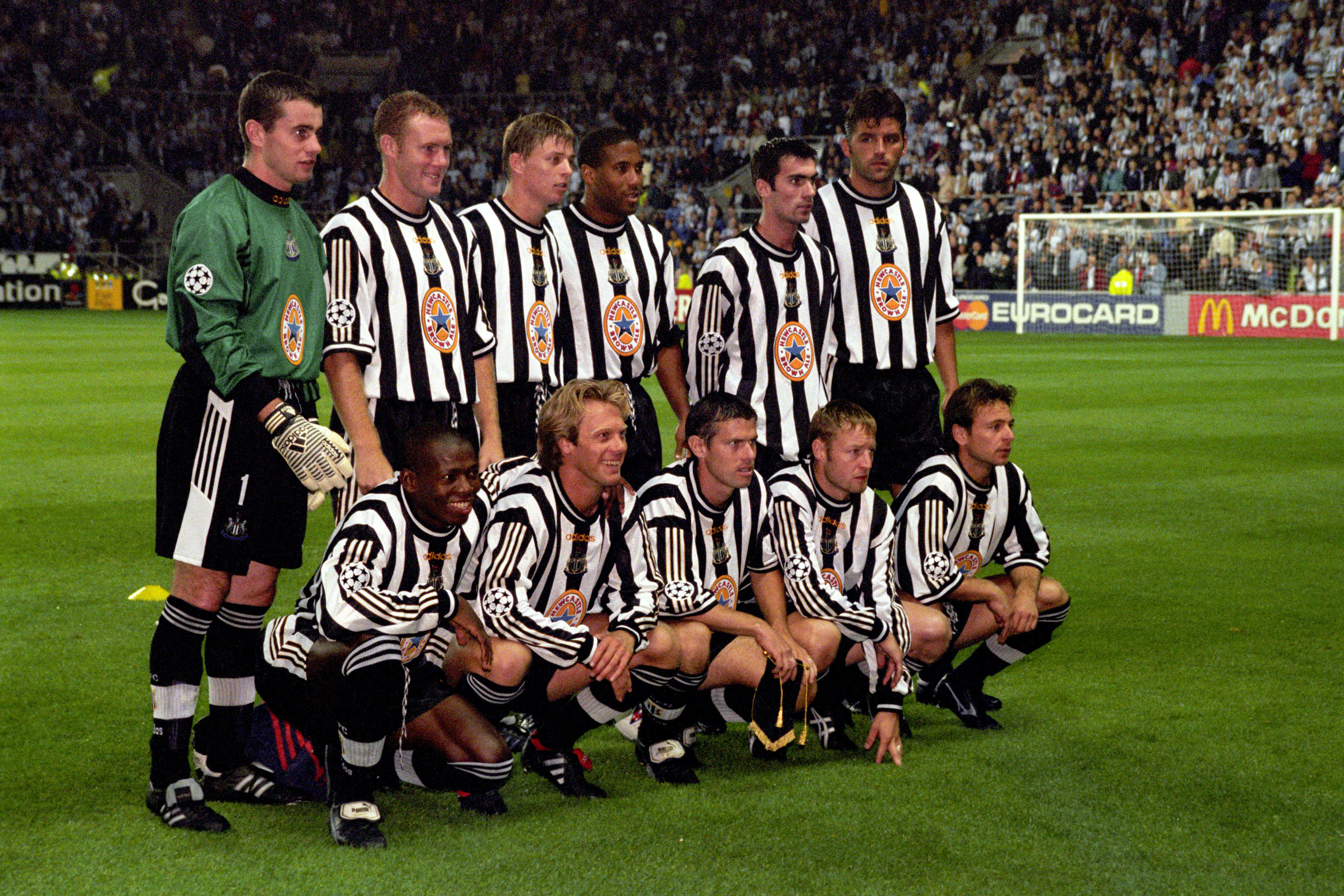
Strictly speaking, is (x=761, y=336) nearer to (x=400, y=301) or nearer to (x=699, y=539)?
(x=699, y=539)

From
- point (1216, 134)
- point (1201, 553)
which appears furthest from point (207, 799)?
point (1216, 134)

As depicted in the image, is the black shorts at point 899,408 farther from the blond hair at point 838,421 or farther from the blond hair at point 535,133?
the blond hair at point 535,133

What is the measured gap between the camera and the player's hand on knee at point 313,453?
343 centimetres

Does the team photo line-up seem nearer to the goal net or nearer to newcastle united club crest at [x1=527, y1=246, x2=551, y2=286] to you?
newcastle united club crest at [x1=527, y1=246, x2=551, y2=286]

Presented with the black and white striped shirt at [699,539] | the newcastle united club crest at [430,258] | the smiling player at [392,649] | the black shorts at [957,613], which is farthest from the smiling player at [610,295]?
the smiling player at [392,649]

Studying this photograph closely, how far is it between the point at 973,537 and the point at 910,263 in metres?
1.17

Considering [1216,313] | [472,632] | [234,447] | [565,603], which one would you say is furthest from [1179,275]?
[234,447]

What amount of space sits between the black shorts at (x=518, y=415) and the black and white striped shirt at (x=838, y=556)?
2.88 ft

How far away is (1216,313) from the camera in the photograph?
23578 mm

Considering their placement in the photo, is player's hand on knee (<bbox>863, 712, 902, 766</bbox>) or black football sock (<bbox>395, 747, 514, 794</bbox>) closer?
black football sock (<bbox>395, 747, 514, 794</bbox>)

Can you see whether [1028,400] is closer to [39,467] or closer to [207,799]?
[39,467]

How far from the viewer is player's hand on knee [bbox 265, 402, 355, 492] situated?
343cm

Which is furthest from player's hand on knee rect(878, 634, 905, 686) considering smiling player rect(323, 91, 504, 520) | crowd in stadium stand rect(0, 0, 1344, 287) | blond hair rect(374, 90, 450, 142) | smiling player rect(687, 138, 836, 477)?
crowd in stadium stand rect(0, 0, 1344, 287)

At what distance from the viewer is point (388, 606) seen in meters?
3.46
